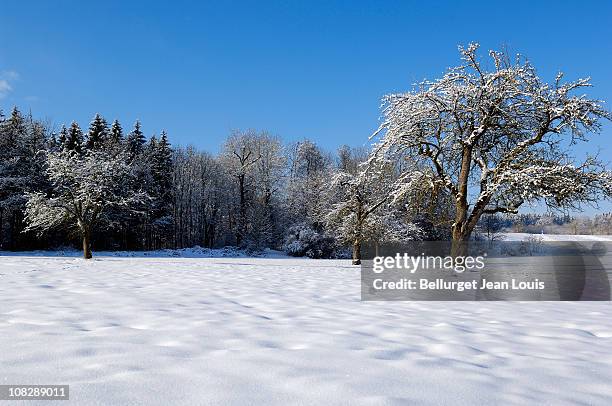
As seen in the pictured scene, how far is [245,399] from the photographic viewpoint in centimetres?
225

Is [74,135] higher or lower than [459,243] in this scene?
higher

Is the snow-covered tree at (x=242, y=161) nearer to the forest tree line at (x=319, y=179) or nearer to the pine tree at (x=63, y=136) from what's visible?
the forest tree line at (x=319, y=179)

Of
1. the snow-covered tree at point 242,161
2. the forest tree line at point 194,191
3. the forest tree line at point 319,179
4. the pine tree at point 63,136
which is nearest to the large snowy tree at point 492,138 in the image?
the forest tree line at point 319,179

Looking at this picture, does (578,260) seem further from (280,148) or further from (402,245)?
(280,148)

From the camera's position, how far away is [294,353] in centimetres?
316

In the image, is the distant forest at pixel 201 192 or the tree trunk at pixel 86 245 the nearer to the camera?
the tree trunk at pixel 86 245

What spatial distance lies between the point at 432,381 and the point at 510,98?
852cm

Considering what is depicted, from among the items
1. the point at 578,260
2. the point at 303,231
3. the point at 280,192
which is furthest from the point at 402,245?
the point at 578,260

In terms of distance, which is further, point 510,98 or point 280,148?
point 280,148

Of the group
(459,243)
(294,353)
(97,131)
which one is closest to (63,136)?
(97,131)

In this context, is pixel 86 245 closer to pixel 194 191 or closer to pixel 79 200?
pixel 79 200

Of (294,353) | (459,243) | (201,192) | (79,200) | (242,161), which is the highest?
(242,161)

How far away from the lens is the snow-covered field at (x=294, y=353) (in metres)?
2.39

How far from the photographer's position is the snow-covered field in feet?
7.85
